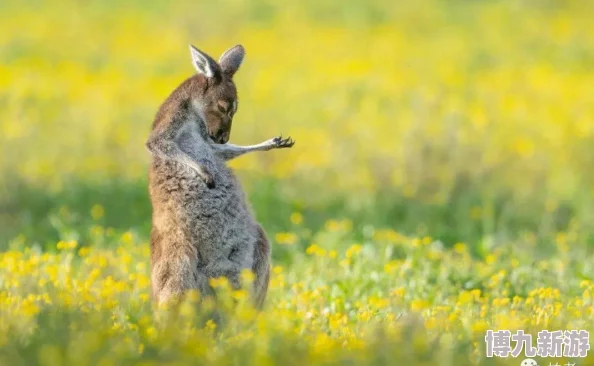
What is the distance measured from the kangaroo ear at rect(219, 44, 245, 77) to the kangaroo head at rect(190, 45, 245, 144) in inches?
4.2

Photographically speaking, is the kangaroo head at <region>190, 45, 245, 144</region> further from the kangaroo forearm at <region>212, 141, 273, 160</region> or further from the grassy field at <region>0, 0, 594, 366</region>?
the grassy field at <region>0, 0, 594, 366</region>

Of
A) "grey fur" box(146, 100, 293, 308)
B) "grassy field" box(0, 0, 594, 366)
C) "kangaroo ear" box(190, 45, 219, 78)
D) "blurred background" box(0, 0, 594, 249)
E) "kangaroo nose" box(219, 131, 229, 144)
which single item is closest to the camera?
"grassy field" box(0, 0, 594, 366)

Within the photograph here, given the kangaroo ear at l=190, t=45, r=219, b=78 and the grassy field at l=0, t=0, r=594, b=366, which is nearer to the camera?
the grassy field at l=0, t=0, r=594, b=366

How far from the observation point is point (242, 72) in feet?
56.3

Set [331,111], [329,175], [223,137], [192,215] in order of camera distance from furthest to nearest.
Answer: [331,111] → [329,175] → [223,137] → [192,215]

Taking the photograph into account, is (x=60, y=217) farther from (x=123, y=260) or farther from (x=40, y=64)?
(x=40, y=64)

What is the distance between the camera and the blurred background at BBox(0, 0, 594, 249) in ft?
35.4

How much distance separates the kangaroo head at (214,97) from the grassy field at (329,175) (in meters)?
0.94

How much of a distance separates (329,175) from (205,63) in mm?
6173

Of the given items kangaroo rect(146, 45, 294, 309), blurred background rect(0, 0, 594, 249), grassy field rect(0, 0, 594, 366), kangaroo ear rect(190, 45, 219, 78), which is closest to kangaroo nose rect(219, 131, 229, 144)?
kangaroo rect(146, 45, 294, 309)

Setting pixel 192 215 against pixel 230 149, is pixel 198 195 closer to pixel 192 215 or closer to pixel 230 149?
pixel 192 215

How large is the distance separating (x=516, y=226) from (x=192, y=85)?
211 inches

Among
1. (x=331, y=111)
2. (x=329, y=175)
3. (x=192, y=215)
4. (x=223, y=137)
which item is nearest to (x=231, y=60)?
(x=223, y=137)

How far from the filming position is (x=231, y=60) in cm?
612
